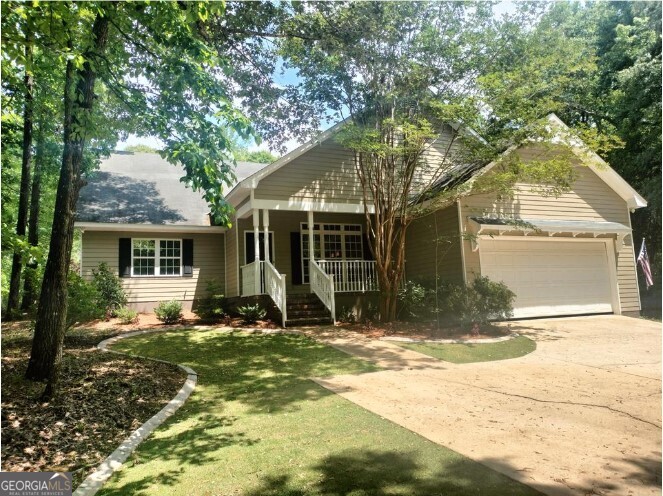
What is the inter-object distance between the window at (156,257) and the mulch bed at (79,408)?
7111 mm

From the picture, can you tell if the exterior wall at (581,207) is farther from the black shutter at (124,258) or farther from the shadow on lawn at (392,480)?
the black shutter at (124,258)

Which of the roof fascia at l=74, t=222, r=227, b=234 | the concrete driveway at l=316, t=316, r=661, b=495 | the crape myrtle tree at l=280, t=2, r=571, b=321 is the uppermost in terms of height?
the crape myrtle tree at l=280, t=2, r=571, b=321

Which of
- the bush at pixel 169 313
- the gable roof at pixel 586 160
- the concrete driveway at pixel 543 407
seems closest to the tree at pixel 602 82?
the gable roof at pixel 586 160

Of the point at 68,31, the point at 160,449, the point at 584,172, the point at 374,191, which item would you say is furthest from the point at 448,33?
the point at 160,449

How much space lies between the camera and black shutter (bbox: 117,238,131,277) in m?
14.5

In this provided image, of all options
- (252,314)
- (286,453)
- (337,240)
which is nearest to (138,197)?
(252,314)

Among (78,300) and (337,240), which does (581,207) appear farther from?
(78,300)

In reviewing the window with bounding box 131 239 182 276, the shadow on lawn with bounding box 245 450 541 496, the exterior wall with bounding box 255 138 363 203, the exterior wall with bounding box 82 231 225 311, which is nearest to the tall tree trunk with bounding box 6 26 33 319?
the exterior wall with bounding box 82 231 225 311

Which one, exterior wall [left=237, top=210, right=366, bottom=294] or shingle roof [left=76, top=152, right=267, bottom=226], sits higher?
shingle roof [left=76, top=152, right=267, bottom=226]

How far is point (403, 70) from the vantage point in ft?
35.4

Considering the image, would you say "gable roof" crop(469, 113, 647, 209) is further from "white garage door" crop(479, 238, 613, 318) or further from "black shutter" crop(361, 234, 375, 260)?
"black shutter" crop(361, 234, 375, 260)

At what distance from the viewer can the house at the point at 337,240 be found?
12.6 meters

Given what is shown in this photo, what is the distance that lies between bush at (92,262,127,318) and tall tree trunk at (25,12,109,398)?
25.8ft

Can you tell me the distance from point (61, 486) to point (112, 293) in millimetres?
11112
